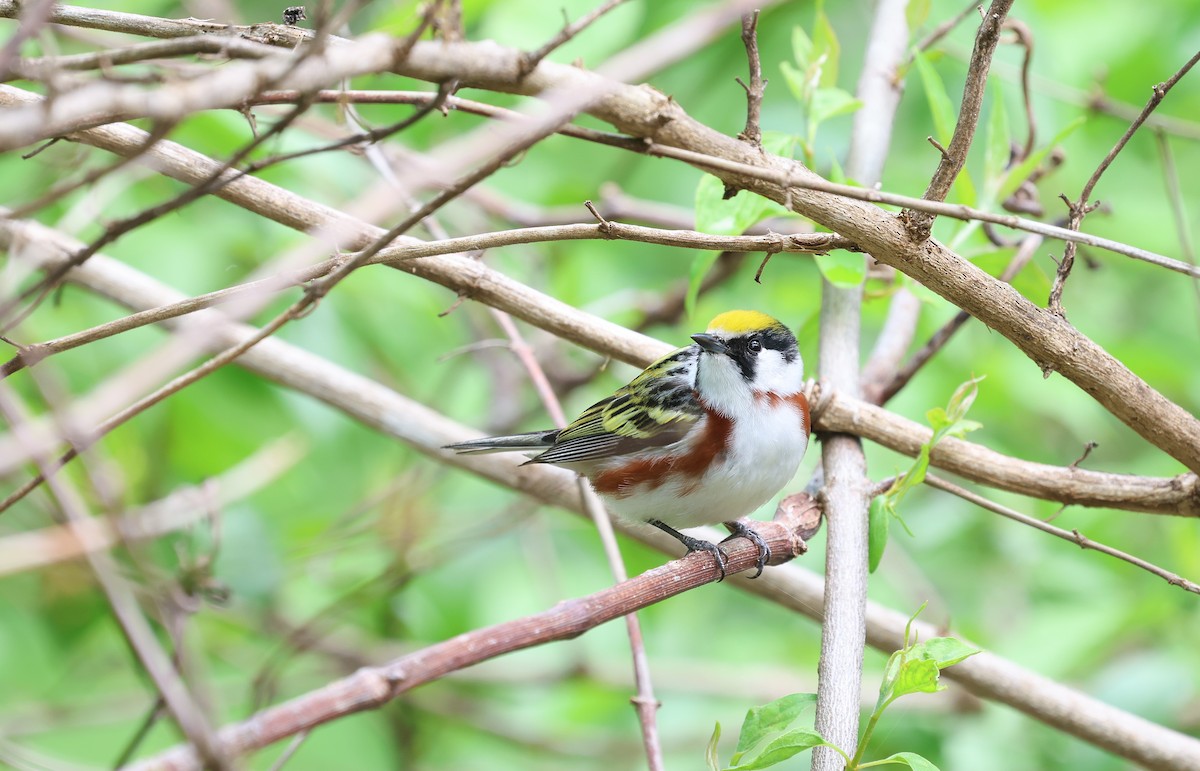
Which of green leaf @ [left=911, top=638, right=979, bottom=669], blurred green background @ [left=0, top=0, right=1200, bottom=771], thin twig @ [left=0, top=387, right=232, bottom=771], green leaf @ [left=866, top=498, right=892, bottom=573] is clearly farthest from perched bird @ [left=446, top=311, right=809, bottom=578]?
thin twig @ [left=0, top=387, right=232, bottom=771]

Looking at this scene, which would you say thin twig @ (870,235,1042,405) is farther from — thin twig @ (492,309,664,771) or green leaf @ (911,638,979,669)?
green leaf @ (911,638,979,669)

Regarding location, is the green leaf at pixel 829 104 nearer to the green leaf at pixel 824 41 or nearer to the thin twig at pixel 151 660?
the green leaf at pixel 824 41

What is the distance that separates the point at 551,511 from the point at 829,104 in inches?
113

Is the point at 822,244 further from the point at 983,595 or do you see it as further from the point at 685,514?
the point at 983,595

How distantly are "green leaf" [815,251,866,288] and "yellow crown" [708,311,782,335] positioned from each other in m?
0.86

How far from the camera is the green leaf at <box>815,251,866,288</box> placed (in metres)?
2.58

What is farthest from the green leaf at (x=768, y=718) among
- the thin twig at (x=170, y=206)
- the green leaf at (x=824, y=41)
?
the green leaf at (x=824, y=41)

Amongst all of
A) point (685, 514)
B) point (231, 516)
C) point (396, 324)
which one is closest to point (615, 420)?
point (685, 514)

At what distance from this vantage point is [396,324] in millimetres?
3787

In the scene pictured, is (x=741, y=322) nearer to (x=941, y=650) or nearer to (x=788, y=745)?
Answer: (x=941, y=650)

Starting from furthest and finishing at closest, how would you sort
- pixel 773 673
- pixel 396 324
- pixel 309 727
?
pixel 773 673, pixel 396 324, pixel 309 727

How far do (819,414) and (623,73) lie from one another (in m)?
1.52

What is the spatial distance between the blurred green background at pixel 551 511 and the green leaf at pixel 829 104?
1.48 ft

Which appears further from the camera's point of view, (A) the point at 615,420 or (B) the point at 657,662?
(B) the point at 657,662
